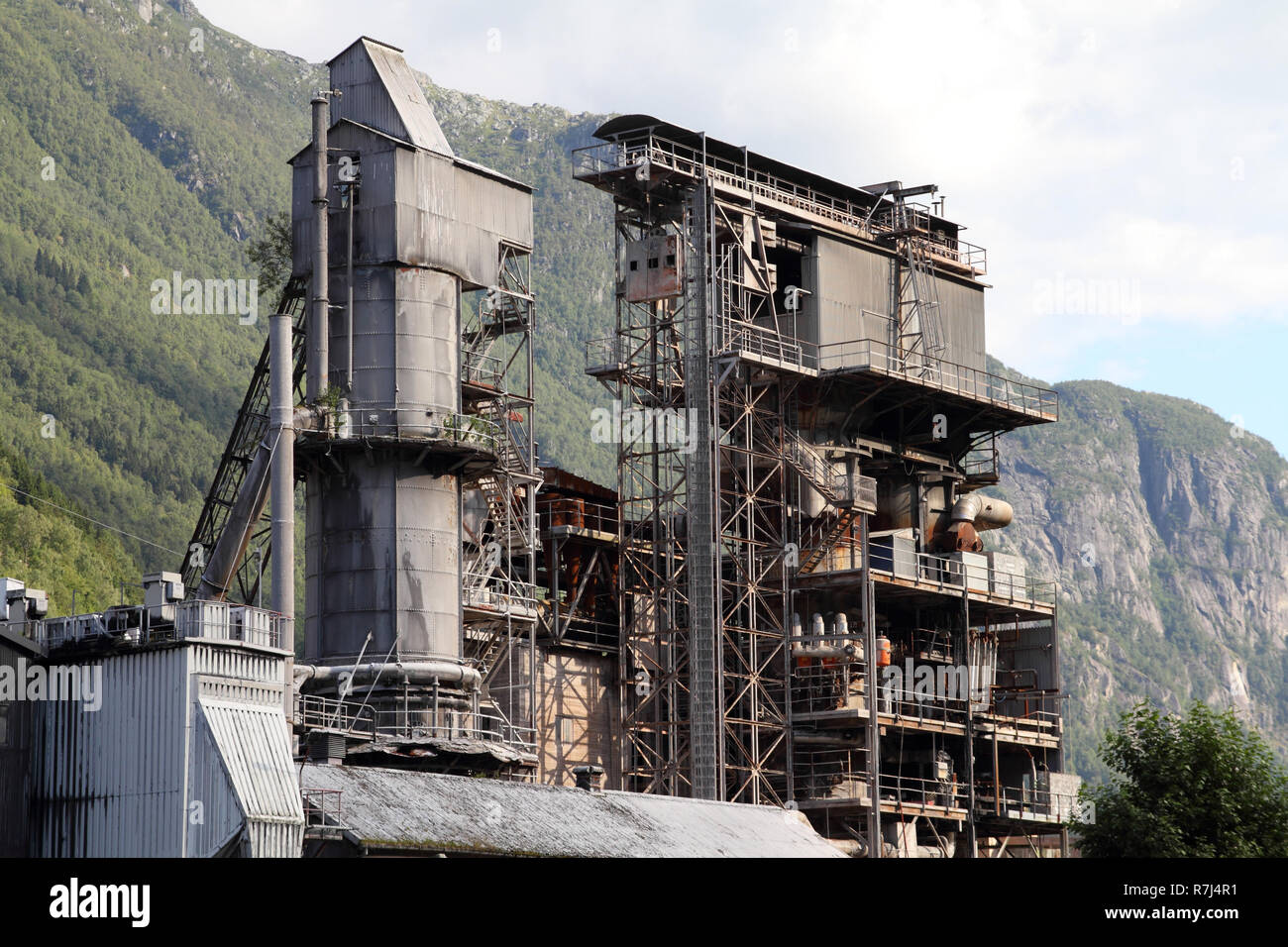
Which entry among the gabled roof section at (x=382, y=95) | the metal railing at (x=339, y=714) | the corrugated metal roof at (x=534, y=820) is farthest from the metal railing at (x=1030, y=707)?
the gabled roof section at (x=382, y=95)

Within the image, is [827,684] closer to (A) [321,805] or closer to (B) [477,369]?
(B) [477,369]

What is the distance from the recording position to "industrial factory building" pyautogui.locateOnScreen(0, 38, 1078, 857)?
6588 centimetres

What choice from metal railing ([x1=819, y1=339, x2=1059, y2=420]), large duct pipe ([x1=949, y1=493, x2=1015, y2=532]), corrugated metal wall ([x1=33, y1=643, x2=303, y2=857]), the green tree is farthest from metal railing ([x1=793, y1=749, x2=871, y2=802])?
corrugated metal wall ([x1=33, y1=643, x2=303, y2=857])

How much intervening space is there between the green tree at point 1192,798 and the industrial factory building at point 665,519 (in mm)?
9772

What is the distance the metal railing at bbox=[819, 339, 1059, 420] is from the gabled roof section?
18.0 metres

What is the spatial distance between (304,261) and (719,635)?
19.5m

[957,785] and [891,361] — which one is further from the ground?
[891,361]

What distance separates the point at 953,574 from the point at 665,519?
482 inches

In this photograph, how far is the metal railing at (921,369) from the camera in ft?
261

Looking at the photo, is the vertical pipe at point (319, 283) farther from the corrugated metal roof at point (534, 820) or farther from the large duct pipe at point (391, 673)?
the corrugated metal roof at point (534, 820)

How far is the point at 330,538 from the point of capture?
6756 centimetres

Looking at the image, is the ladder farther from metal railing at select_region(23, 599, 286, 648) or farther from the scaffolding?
metal railing at select_region(23, 599, 286, 648)

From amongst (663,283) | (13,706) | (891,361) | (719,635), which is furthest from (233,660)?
(891,361)
